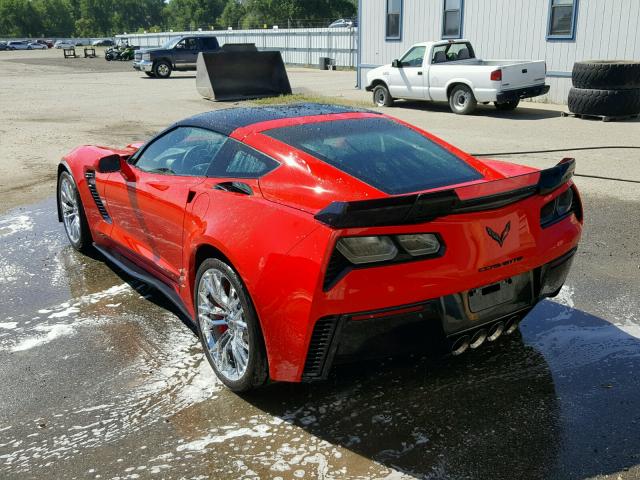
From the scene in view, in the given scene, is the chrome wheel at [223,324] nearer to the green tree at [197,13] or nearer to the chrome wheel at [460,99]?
the chrome wheel at [460,99]

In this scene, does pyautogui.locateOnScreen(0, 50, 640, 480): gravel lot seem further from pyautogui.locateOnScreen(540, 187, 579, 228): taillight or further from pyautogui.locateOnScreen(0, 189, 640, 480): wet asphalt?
pyautogui.locateOnScreen(540, 187, 579, 228): taillight

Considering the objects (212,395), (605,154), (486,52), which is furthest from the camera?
(486,52)

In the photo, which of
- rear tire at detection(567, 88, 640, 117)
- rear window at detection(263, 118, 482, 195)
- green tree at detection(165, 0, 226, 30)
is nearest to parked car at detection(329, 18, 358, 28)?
rear tire at detection(567, 88, 640, 117)

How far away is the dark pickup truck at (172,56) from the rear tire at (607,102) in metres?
21.8

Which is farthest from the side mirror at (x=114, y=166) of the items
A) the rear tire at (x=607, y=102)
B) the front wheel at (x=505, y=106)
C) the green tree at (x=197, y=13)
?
the green tree at (x=197, y=13)

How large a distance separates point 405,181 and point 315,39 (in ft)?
132

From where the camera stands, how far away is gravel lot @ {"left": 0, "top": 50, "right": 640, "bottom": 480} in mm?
2998

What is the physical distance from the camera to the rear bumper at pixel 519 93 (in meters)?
15.5

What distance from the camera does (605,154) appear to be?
35.0ft

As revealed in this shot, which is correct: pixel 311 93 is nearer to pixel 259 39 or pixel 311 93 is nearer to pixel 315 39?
pixel 315 39

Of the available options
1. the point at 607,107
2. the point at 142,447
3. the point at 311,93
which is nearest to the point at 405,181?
the point at 142,447

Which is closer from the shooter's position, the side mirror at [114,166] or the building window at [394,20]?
the side mirror at [114,166]

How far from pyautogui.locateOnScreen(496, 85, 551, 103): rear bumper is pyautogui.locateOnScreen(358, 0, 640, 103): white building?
2.25 metres

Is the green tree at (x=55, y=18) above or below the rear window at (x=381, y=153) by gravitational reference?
above
